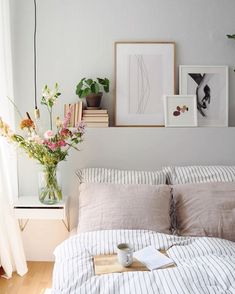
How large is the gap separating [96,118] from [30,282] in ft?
4.17

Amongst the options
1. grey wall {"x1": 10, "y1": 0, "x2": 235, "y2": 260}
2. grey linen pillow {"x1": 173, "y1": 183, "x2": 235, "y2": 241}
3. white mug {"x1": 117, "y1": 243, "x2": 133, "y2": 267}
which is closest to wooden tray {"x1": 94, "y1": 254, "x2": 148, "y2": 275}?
white mug {"x1": 117, "y1": 243, "x2": 133, "y2": 267}

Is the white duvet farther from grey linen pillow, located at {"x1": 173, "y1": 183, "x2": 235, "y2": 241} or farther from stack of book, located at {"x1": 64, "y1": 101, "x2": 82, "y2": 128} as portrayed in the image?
stack of book, located at {"x1": 64, "y1": 101, "x2": 82, "y2": 128}

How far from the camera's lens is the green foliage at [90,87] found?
8.66 feet

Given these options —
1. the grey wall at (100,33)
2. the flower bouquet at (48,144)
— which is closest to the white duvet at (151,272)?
the flower bouquet at (48,144)

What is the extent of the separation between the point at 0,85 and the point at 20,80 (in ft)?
0.86

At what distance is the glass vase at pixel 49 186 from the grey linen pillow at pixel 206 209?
83 centimetres

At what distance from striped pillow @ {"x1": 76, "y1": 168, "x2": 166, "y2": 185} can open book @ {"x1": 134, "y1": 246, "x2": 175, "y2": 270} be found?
0.66 m

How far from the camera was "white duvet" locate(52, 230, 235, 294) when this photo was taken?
1.53 m

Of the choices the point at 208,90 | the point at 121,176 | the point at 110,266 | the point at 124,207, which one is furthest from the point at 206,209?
the point at 208,90

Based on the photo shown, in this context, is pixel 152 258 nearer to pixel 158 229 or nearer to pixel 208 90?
pixel 158 229

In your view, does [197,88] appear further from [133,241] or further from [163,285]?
[163,285]

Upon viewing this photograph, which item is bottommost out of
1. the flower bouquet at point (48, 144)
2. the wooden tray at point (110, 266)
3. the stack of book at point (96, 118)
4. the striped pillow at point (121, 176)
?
the wooden tray at point (110, 266)

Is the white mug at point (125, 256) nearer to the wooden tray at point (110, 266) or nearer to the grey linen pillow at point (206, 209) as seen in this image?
the wooden tray at point (110, 266)

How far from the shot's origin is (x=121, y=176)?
254cm
